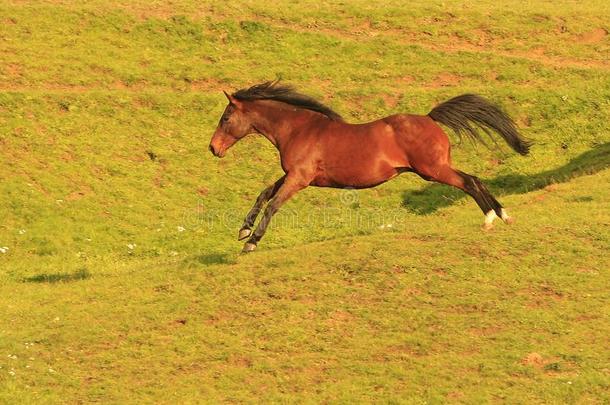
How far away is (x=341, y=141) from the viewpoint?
19625 millimetres

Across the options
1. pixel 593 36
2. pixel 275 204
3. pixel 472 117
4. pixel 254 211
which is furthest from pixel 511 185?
pixel 593 36

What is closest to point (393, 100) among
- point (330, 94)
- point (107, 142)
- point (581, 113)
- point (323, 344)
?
point (330, 94)

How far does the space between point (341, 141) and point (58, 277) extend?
6096 millimetres

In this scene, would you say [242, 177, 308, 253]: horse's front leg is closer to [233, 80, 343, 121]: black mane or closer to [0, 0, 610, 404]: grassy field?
[0, 0, 610, 404]: grassy field

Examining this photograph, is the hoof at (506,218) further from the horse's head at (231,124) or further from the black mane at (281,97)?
the horse's head at (231,124)

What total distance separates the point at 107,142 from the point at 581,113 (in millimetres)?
12698

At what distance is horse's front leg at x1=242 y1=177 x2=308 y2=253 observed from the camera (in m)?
19.1

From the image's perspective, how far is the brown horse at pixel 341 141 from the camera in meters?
19.4

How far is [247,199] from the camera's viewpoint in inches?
1086

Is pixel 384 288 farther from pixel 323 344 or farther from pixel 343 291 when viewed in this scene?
pixel 323 344

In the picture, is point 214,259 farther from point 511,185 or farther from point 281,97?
point 511,185

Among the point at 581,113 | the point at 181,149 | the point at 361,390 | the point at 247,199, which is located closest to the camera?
the point at 361,390

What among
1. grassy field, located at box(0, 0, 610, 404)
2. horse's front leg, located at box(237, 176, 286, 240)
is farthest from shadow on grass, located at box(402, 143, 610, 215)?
horse's front leg, located at box(237, 176, 286, 240)

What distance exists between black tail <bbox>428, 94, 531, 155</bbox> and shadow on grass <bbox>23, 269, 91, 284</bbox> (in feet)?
23.4
